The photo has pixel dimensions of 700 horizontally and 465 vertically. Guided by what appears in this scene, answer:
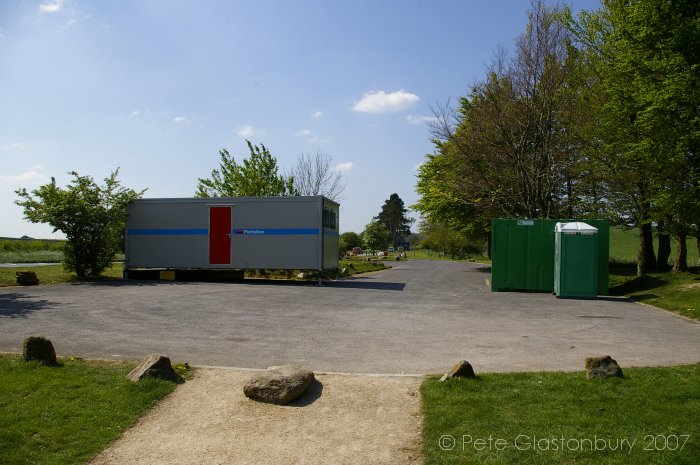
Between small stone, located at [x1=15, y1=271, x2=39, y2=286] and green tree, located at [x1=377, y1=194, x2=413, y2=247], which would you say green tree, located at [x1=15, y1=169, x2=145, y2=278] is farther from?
green tree, located at [x1=377, y1=194, x2=413, y2=247]

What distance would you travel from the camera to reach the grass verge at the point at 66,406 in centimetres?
A: 499

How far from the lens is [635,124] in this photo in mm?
19125

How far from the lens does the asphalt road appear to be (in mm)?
7695

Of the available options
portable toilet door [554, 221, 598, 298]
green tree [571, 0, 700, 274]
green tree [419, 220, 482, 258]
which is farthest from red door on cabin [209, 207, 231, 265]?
green tree [419, 220, 482, 258]

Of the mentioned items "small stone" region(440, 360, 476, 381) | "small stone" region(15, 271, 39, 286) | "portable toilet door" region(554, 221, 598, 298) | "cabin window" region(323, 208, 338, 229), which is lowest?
"small stone" region(440, 360, 476, 381)

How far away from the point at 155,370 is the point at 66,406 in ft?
3.25

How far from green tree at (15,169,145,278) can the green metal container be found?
14.2 meters

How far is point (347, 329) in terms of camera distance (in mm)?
10102

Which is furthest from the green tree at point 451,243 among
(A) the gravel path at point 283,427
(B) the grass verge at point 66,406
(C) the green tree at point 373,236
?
(B) the grass verge at point 66,406

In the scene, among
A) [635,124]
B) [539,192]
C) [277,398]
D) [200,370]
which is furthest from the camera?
[539,192]

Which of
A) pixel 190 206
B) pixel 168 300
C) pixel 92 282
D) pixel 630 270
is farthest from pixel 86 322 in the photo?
pixel 630 270

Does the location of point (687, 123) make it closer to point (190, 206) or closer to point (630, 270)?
point (630, 270)

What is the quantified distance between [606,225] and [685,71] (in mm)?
5294

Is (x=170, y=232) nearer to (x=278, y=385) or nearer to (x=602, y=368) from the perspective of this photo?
(x=278, y=385)
